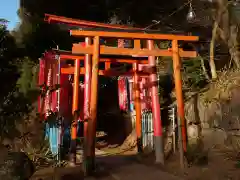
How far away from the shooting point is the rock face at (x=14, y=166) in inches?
185

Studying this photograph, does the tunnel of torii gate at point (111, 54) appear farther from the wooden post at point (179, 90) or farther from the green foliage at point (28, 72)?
the green foliage at point (28, 72)

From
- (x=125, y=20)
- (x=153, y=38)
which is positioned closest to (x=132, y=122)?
(x=125, y=20)

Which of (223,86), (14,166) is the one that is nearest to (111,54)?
(223,86)

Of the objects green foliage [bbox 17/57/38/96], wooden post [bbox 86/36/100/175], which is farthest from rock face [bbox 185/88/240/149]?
green foliage [bbox 17/57/38/96]

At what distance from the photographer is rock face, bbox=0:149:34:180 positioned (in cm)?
471

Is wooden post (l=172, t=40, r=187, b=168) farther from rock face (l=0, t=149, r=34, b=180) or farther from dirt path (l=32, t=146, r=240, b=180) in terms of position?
rock face (l=0, t=149, r=34, b=180)

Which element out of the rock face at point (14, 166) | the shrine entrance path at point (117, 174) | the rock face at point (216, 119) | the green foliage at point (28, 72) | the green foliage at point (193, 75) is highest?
the green foliage at point (28, 72)

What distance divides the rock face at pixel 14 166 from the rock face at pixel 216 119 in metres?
5.21

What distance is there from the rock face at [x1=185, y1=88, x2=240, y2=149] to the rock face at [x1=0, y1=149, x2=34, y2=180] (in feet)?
17.1

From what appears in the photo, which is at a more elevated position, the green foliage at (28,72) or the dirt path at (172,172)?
the green foliage at (28,72)

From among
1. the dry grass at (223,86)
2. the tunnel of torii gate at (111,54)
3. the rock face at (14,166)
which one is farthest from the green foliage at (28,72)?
the rock face at (14,166)

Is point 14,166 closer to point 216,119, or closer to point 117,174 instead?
point 117,174

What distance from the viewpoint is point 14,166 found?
→ 4.86m

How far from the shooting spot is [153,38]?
8.48 metres
